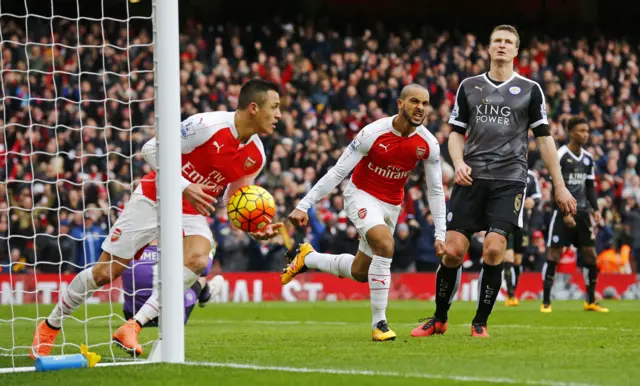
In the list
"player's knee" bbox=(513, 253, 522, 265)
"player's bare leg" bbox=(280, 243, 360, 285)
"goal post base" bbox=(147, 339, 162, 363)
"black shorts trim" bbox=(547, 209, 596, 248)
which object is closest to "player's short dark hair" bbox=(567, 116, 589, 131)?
"black shorts trim" bbox=(547, 209, 596, 248)

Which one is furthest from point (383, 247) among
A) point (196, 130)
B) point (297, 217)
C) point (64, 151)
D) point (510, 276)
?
point (64, 151)

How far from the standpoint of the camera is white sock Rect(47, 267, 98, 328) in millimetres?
7934

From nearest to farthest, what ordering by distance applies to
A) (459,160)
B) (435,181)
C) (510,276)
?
(459,160), (435,181), (510,276)

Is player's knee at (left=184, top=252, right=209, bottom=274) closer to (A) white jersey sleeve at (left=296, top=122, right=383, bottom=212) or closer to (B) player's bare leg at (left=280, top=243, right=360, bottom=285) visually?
(A) white jersey sleeve at (left=296, top=122, right=383, bottom=212)

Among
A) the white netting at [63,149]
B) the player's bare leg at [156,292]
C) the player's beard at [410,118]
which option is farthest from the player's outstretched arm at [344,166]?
the white netting at [63,149]

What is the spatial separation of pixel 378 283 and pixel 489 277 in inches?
36.6

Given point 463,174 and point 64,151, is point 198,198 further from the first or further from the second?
point 64,151

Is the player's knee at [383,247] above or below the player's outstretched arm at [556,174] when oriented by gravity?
below

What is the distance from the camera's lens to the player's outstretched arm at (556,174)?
8.37m

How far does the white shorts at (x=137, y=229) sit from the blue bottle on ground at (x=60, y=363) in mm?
1377

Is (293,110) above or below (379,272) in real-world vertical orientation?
above

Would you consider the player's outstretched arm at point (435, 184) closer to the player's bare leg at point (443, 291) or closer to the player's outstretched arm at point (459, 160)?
the player's outstretched arm at point (459, 160)

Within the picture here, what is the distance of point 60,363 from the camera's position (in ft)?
21.6

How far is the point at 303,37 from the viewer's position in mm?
26578
